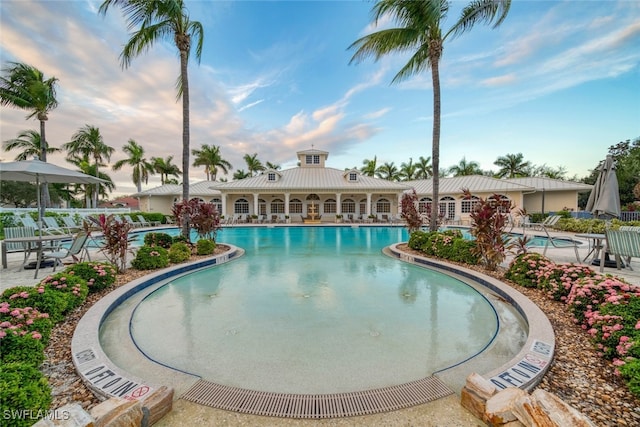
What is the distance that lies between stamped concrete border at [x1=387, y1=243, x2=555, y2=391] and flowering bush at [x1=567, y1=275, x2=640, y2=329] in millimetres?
407

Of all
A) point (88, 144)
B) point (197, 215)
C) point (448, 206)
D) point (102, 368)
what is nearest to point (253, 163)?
point (88, 144)

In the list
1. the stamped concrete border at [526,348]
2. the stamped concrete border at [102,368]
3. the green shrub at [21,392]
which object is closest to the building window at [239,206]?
the stamped concrete border at [102,368]

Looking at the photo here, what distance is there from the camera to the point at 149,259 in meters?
6.95

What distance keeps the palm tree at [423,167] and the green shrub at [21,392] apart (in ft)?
129

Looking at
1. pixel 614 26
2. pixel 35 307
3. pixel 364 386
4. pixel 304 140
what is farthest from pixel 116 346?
pixel 304 140

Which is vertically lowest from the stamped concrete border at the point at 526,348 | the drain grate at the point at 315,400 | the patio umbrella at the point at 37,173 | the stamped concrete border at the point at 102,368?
the drain grate at the point at 315,400

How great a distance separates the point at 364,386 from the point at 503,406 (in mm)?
1202

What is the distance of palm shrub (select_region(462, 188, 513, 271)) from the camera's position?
6466mm

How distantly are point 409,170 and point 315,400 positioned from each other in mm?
38917

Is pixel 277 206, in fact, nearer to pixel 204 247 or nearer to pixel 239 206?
pixel 239 206

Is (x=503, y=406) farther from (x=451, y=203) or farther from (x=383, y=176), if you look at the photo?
(x=383, y=176)

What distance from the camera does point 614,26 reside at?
376 inches

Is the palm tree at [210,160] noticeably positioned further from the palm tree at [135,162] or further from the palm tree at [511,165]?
the palm tree at [511,165]

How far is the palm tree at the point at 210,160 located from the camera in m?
36.8
